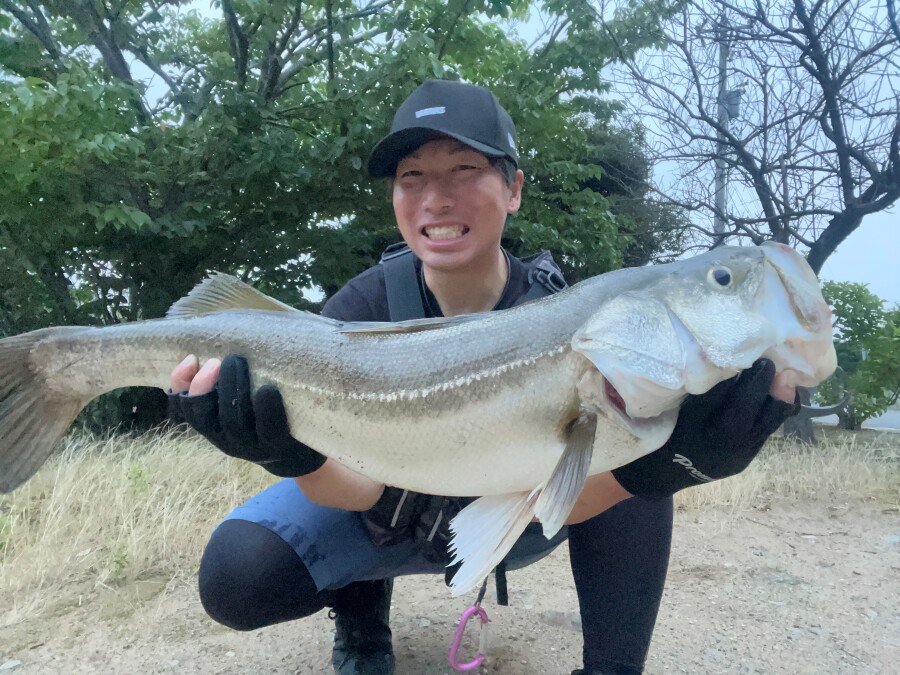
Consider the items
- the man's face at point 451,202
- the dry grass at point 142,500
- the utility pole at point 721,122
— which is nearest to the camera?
the man's face at point 451,202

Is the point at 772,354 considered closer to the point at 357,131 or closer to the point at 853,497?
the point at 853,497

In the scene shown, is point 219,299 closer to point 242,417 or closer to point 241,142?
point 242,417

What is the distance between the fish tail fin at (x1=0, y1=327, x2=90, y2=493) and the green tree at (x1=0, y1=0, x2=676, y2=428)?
11.1ft

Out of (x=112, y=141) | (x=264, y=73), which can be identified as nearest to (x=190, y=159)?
(x=112, y=141)

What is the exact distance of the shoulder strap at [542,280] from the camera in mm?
2580

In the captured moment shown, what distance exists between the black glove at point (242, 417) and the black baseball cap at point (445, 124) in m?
1.00

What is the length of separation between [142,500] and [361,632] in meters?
2.37

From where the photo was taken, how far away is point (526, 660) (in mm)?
2705

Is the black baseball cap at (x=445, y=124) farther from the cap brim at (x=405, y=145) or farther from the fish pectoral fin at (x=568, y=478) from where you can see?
the fish pectoral fin at (x=568, y=478)

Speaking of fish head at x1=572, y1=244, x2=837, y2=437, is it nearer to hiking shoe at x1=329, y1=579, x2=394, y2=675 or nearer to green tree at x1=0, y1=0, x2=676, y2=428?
hiking shoe at x1=329, y1=579, x2=394, y2=675

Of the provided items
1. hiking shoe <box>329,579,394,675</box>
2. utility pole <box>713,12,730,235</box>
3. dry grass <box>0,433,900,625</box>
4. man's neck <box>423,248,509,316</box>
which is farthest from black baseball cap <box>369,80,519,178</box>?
utility pole <box>713,12,730,235</box>

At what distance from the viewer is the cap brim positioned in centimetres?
231

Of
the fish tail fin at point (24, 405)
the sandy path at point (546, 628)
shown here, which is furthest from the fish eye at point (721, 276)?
the fish tail fin at point (24, 405)

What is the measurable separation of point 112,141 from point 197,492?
280 cm
